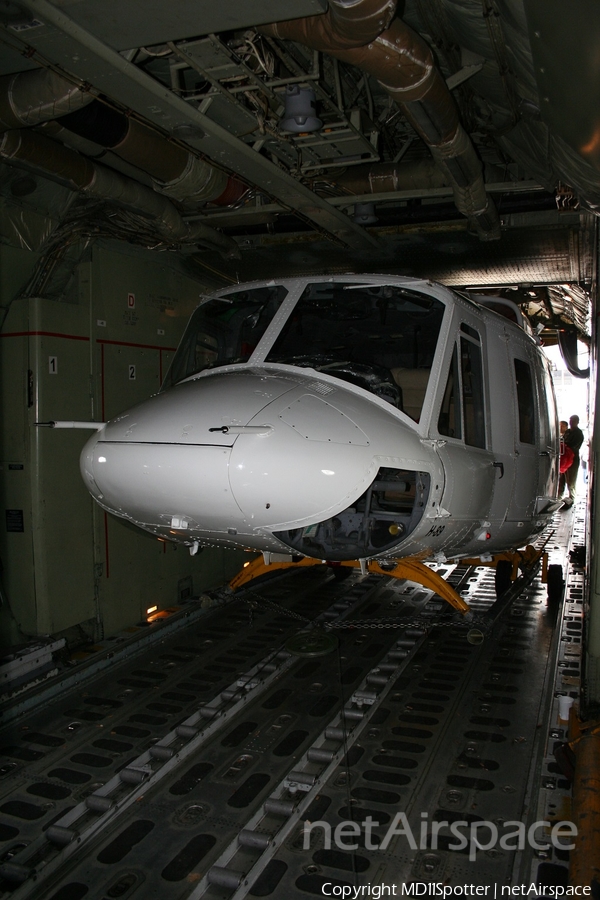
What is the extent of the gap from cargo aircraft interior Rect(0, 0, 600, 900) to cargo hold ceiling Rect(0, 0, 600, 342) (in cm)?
3

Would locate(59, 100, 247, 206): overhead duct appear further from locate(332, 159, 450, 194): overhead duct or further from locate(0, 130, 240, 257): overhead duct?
locate(332, 159, 450, 194): overhead duct

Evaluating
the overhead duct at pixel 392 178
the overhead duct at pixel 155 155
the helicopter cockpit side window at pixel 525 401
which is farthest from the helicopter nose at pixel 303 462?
the overhead duct at pixel 392 178

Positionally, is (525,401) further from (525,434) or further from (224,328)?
(224,328)

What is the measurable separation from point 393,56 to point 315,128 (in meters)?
0.83

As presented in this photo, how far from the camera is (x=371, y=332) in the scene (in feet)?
16.2

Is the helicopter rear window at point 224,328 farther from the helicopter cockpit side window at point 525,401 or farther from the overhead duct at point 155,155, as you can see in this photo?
the helicopter cockpit side window at point 525,401

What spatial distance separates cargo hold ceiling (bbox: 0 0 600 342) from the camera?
2.96 metres

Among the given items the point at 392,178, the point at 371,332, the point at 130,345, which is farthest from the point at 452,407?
the point at 130,345

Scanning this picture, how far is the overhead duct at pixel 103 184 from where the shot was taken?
444 cm

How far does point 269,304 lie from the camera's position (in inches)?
181

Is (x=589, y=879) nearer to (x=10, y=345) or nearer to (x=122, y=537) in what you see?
(x=122, y=537)

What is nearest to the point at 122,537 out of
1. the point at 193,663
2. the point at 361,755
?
the point at 193,663

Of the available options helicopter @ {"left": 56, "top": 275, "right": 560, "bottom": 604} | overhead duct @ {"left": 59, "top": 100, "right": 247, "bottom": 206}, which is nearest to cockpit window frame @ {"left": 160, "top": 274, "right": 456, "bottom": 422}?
helicopter @ {"left": 56, "top": 275, "right": 560, "bottom": 604}

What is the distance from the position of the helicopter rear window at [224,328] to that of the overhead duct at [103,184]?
49.9 inches
